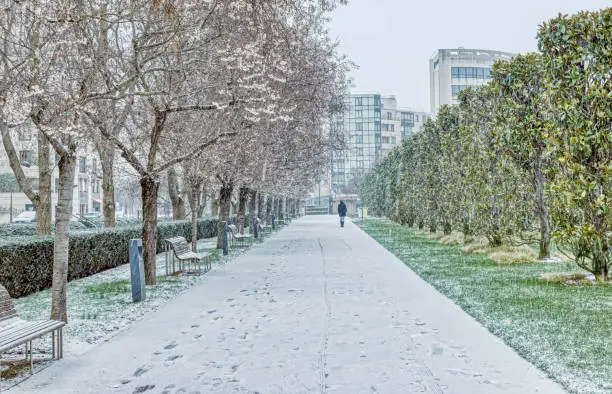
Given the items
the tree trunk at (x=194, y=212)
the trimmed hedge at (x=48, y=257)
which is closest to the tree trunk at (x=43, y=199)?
the trimmed hedge at (x=48, y=257)

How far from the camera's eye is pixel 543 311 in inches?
368

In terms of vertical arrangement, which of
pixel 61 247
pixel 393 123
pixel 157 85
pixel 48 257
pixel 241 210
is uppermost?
pixel 393 123

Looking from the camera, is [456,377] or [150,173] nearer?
[456,377]

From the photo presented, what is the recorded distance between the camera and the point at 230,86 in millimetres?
12891

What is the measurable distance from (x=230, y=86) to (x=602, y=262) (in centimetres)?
843

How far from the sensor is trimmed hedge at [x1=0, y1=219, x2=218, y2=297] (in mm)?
11719

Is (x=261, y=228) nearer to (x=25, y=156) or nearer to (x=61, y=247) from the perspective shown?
(x=25, y=156)

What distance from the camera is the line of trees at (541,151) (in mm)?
11898

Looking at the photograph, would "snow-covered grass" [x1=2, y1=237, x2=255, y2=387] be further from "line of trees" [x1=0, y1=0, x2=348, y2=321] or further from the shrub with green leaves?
the shrub with green leaves

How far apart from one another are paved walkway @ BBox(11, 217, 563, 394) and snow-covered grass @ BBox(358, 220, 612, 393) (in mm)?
270

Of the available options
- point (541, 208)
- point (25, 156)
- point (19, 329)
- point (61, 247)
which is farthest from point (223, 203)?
point (19, 329)

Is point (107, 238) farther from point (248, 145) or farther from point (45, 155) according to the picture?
point (248, 145)

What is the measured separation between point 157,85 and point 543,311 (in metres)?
10.8

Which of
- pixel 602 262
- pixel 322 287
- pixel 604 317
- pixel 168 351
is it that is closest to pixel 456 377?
pixel 168 351
